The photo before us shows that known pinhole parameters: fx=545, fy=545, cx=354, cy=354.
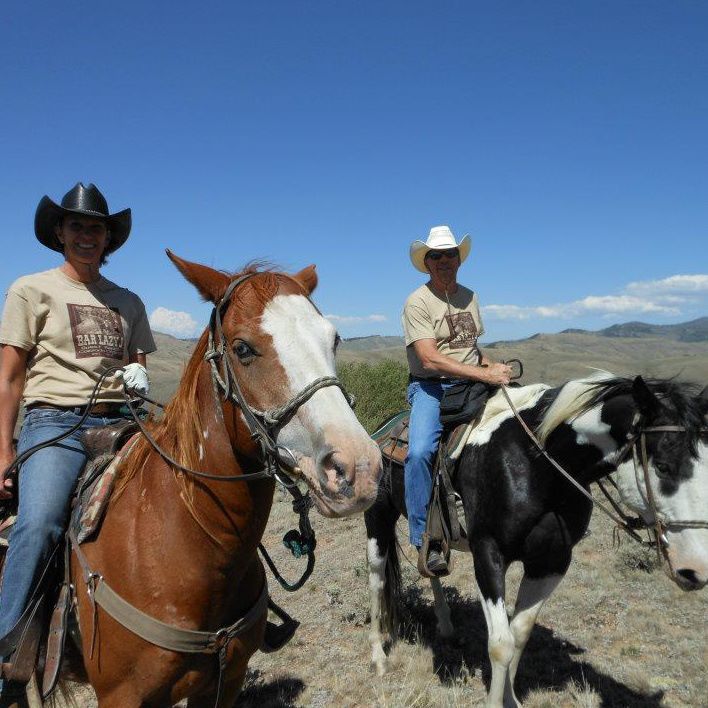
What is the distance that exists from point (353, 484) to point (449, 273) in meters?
3.62

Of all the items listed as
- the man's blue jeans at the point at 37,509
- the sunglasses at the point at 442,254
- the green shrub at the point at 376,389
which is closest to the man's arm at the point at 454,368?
the sunglasses at the point at 442,254

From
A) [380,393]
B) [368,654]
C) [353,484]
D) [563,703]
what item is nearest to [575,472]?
[563,703]

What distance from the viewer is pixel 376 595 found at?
18.4ft

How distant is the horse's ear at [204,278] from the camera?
8.06ft

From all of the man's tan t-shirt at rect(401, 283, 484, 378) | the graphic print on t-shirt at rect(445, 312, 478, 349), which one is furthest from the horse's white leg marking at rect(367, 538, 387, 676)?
the graphic print on t-shirt at rect(445, 312, 478, 349)

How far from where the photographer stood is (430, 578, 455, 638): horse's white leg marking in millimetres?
5711

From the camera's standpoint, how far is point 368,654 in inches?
218

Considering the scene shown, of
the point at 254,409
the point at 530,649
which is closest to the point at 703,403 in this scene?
the point at 254,409

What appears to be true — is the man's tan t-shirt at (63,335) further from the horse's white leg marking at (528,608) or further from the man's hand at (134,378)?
the horse's white leg marking at (528,608)

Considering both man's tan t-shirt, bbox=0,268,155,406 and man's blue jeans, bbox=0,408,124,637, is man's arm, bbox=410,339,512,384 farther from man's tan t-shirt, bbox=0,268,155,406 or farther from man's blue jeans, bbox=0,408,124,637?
man's blue jeans, bbox=0,408,124,637

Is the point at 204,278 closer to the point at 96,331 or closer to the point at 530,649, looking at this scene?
the point at 96,331

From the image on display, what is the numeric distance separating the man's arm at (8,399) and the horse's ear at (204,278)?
3.95 ft

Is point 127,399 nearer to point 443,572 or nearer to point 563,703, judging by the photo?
point 443,572

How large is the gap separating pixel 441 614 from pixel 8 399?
15.4 ft
